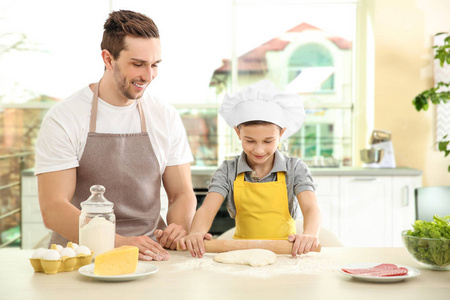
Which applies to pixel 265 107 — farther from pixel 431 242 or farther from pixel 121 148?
pixel 431 242

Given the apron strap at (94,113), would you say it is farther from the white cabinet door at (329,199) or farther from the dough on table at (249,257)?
the white cabinet door at (329,199)

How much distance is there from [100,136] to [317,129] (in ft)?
9.64

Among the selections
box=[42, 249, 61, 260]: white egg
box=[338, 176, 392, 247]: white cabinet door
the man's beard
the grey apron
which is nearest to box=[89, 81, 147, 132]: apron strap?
the grey apron

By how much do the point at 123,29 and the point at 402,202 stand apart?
2.75 meters

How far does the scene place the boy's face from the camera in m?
1.80

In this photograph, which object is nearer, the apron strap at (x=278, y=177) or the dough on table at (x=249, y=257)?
the dough on table at (x=249, y=257)

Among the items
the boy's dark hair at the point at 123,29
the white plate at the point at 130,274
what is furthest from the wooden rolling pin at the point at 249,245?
the boy's dark hair at the point at 123,29

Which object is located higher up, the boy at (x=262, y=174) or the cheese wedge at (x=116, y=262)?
the boy at (x=262, y=174)

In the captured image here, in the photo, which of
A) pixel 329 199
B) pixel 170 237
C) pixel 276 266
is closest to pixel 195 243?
pixel 170 237

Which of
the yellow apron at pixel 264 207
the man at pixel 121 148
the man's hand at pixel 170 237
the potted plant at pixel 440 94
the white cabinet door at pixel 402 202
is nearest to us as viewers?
the man's hand at pixel 170 237

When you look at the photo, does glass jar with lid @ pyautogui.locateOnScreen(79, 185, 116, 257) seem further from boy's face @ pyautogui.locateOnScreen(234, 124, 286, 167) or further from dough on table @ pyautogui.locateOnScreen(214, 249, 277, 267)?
boy's face @ pyautogui.locateOnScreen(234, 124, 286, 167)

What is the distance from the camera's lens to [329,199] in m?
3.96

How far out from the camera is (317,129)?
4.58 meters

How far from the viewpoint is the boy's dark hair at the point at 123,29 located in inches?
70.6
